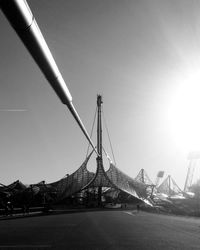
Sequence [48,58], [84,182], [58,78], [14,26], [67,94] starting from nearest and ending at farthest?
[14,26]
[48,58]
[58,78]
[67,94]
[84,182]

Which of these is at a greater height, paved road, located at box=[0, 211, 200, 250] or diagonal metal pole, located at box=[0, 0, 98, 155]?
diagonal metal pole, located at box=[0, 0, 98, 155]

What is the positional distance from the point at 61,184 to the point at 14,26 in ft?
364

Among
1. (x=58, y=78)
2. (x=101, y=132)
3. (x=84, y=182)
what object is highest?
(x=101, y=132)

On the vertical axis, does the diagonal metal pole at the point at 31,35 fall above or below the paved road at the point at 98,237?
above

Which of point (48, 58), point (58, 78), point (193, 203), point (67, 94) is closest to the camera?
point (48, 58)

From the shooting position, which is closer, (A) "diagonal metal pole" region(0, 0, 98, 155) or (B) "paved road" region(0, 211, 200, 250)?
(A) "diagonal metal pole" region(0, 0, 98, 155)

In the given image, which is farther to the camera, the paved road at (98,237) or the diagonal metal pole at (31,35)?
the paved road at (98,237)

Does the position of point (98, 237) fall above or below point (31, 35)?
below

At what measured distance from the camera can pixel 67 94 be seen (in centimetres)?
604

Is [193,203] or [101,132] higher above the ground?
[101,132]

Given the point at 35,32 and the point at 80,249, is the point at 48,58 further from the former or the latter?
the point at 80,249

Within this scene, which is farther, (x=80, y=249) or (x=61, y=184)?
(x=61, y=184)

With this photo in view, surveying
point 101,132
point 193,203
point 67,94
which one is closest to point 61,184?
point 101,132

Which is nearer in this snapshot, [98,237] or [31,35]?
[31,35]
